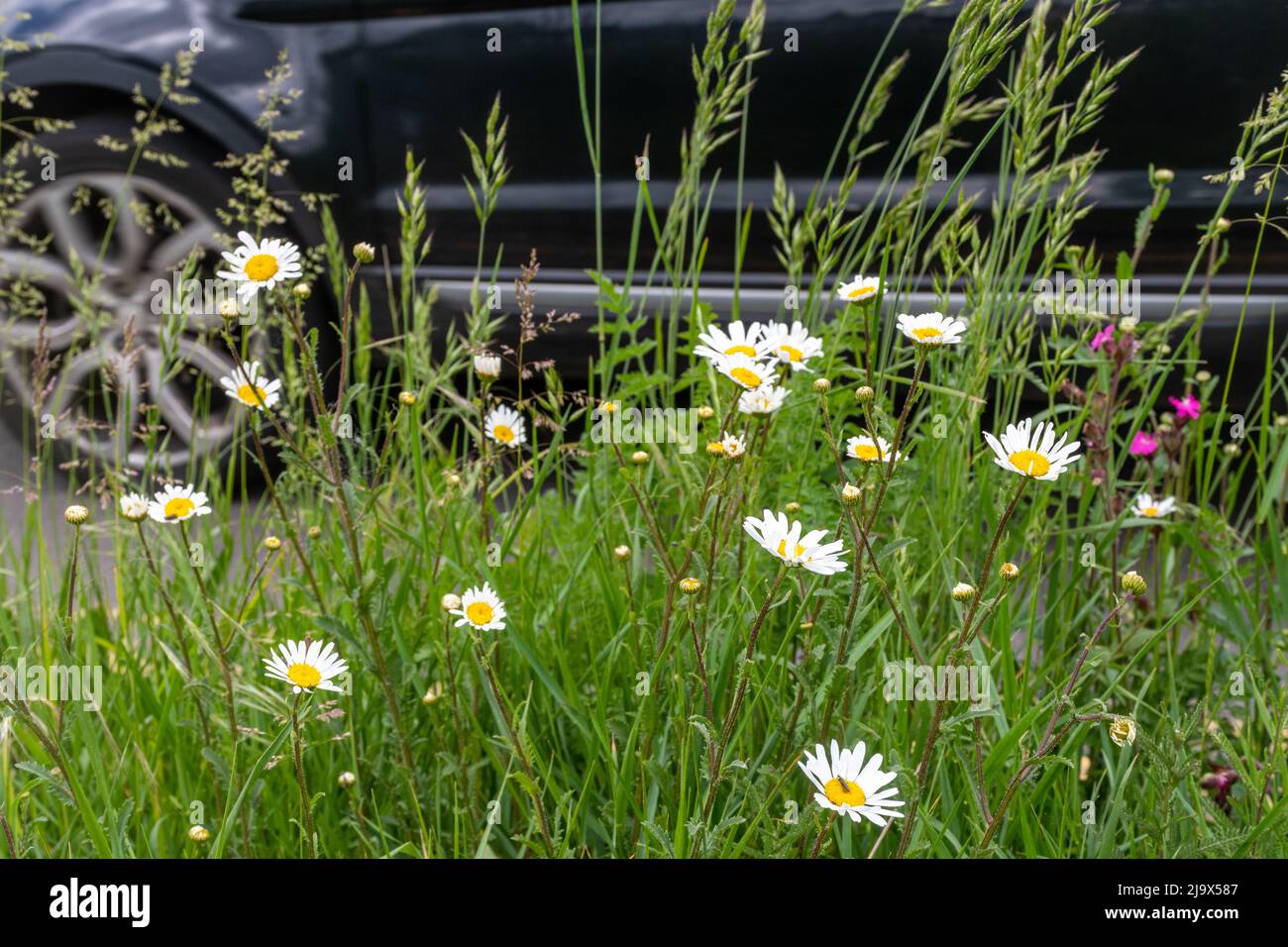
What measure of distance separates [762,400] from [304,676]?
0.54 metres

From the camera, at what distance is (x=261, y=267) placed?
131 cm

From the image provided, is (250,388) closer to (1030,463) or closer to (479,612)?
(479,612)

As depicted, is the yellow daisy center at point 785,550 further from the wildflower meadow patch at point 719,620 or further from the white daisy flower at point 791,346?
the white daisy flower at point 791,346

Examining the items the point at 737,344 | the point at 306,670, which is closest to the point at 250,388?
the point at 306,670

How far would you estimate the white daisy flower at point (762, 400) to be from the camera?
4.03ft

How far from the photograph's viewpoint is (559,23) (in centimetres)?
296

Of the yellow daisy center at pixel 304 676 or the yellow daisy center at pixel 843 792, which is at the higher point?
the yellow daisy center at pixel 304 676

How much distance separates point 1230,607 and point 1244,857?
0.54 meters

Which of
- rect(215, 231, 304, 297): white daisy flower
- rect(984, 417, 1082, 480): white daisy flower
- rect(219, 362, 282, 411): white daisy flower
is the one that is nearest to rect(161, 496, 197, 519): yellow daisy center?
rect(219, 362, 282, 411): white daisy flower

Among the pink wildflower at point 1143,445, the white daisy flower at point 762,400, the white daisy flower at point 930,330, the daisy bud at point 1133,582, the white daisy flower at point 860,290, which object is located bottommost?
the daisy bud at point 1133,582

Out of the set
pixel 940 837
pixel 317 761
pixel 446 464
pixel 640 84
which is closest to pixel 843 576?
pixel 940 837

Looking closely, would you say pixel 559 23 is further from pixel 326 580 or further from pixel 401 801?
pixel 401 801

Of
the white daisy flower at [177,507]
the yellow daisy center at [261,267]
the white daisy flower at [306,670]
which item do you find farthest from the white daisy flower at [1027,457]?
the white daisy flower at [177,507]

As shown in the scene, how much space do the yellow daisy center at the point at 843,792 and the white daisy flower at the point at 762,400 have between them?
1.23 feet
